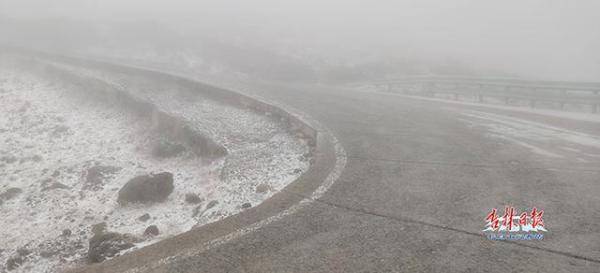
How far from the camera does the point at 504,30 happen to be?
59.7 m

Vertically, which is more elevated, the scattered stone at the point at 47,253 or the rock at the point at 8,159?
the rock at the point at 8,159

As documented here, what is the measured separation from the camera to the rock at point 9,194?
12300 mm

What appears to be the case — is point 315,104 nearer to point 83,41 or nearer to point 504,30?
point 83,41

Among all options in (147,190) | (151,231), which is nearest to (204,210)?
(151,231)

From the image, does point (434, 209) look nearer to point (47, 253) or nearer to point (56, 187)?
point (47, 253)

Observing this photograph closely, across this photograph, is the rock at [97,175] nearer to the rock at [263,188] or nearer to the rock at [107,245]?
the rock at [107,245]

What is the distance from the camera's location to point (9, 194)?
1241 cm

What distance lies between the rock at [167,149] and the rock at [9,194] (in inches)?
135

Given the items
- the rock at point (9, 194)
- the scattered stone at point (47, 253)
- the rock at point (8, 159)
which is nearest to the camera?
the scattered stone at point (47, 253)

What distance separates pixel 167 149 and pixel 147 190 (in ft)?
8.91

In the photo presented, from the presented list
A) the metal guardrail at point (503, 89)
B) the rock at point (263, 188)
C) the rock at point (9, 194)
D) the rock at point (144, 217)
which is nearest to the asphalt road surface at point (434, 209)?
the rock at point (263, 188)

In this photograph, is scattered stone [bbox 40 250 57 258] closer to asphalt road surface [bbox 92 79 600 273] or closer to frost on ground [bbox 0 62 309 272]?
frost on ground [bbox 0 62 309 272]

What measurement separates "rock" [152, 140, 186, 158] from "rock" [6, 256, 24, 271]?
497 centimetres

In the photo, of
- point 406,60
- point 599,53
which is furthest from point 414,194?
point 599,53
